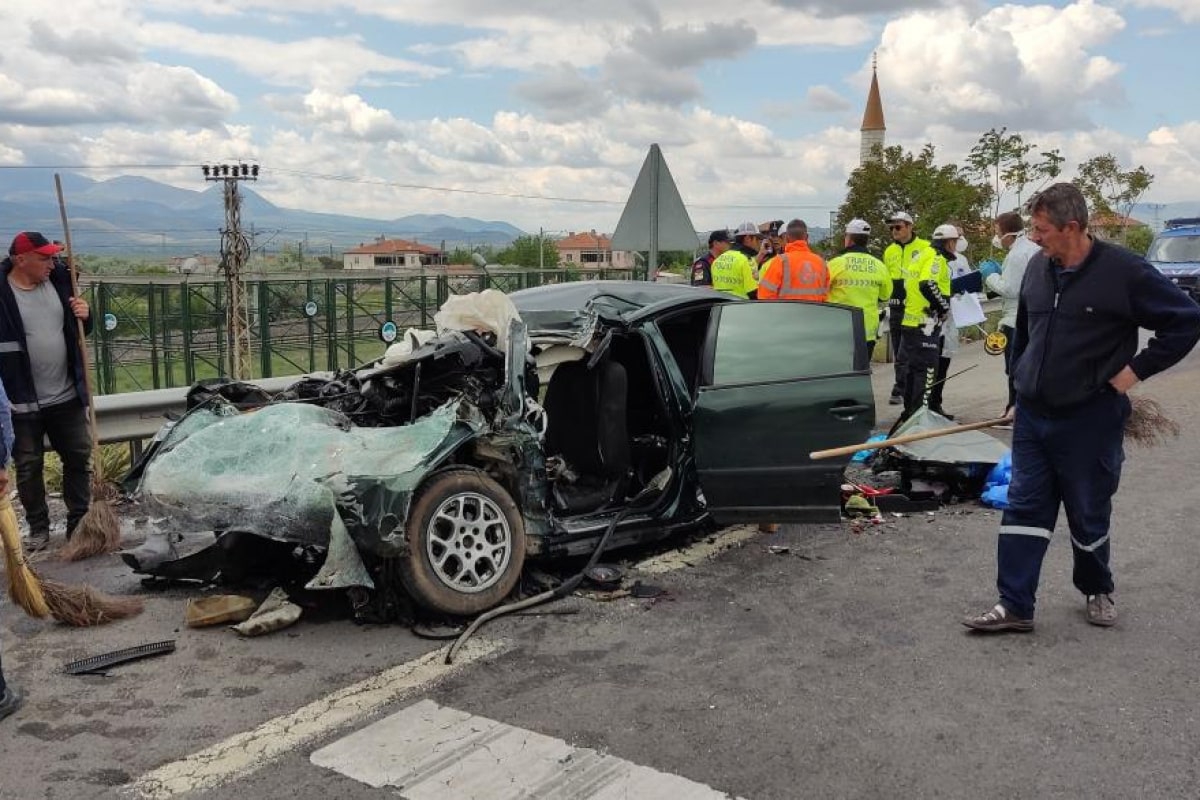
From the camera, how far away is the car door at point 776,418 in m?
5.07

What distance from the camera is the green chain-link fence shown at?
29.4 m

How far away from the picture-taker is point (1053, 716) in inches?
139

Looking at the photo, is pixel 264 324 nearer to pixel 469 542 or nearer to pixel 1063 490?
pixel 469 542

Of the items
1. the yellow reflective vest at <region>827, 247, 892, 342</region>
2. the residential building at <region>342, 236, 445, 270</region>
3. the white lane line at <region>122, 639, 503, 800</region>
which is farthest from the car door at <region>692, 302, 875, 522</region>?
the residential building at <region>342, 236, 445, 270</region>

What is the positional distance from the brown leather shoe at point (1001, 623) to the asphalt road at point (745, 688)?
0.18 feet

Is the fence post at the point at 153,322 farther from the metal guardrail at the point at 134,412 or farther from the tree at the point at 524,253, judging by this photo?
the tree at the point at 524,253

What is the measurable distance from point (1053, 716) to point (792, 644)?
1058 millimetres

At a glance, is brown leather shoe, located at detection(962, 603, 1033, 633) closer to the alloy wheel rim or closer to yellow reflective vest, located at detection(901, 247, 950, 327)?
the alloy wheel rim

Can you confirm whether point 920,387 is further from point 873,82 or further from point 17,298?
point 873,82

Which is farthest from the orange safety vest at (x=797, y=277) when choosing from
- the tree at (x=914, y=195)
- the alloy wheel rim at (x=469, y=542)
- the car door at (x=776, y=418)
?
the tree at (x=914, y=195)

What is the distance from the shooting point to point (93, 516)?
5660mm

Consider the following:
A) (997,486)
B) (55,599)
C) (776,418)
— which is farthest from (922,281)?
(55,599)

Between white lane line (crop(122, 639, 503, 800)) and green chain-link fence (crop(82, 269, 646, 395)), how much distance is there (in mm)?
24918

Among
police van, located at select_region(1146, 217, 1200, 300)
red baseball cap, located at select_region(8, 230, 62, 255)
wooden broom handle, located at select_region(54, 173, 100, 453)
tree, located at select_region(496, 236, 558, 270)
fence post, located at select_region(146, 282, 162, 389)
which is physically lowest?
fence post, located at select_region(146, 282, 162, 389)
